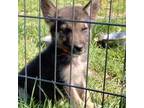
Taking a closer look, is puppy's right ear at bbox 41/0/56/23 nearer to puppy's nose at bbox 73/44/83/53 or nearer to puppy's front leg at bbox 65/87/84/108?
puppy's nose at bbox 73/44/83/53

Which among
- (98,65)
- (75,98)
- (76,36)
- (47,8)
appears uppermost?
(47,8)

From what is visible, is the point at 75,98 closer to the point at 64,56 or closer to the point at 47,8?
the point at 64,56

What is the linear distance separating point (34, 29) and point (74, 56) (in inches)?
73.9

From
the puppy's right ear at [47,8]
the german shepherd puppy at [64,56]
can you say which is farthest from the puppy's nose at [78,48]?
the puppy's right ear at [47,8]

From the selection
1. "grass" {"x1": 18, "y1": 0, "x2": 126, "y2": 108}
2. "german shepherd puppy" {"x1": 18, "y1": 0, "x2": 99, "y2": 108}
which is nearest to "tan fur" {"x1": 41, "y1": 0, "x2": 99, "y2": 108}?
"german shepherd puppy" {"x1": 18, "y1": 0, "x2": 99, "y2": 108}

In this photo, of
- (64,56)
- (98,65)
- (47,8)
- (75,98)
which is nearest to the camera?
(75,98)

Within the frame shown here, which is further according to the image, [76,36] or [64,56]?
[64,56]

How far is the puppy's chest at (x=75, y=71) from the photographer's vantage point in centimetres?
375

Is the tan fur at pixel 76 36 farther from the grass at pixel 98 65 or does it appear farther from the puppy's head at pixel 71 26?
the grass at pixel 98 65

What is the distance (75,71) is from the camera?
153 inches

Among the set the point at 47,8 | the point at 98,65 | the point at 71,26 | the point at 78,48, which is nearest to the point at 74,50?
the point at 78,48
